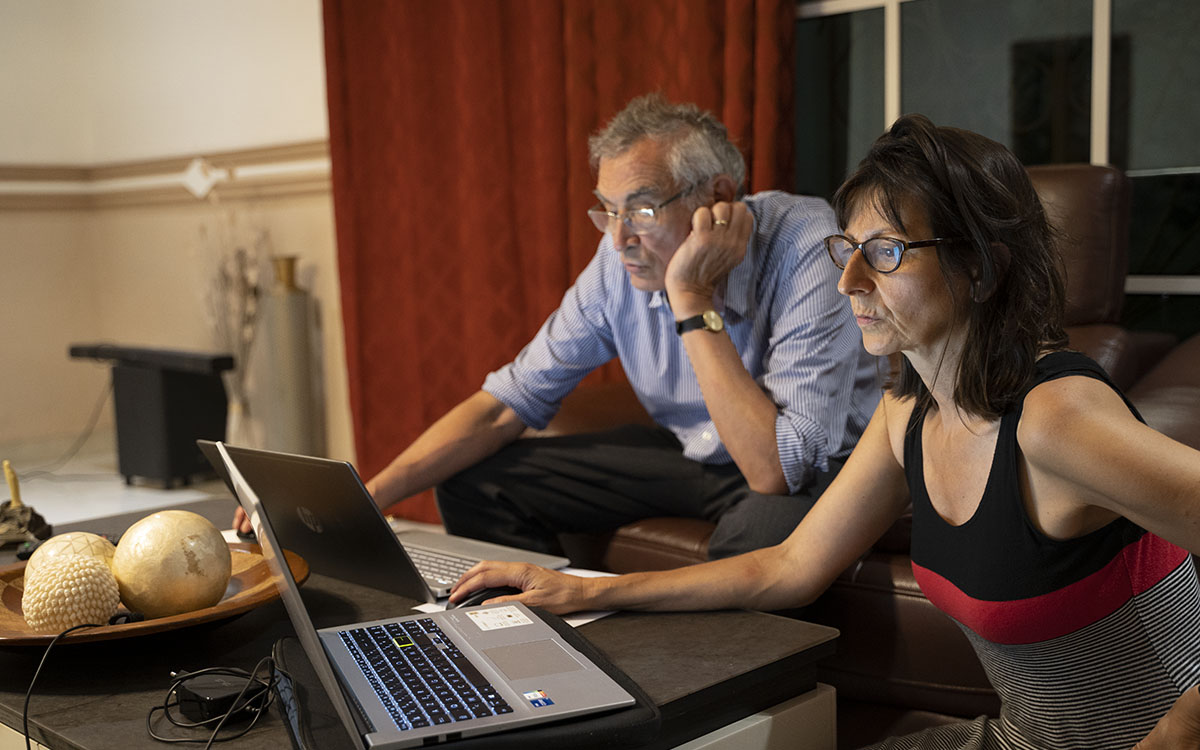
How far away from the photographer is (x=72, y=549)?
1.25 meters

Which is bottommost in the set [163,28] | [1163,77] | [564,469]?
[564,469]

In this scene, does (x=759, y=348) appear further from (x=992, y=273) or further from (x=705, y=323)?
(x=992, y=273)

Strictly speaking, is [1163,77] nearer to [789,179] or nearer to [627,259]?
[789,179]

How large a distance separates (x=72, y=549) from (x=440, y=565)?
18.7 inches

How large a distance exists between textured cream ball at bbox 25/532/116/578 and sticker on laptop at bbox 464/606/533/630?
1.39ft

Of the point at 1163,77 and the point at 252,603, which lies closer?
the point at 252,603

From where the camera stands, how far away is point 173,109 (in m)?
5.01

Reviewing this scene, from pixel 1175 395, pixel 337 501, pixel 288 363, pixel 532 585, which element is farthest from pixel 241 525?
pixel 288 363

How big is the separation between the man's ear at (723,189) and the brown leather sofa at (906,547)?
59 cm

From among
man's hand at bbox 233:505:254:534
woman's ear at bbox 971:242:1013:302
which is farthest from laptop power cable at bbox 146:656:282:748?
woman's ear at bbox 971:242:1013:302

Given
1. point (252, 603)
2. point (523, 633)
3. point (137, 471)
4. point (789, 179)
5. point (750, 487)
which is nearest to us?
point (523, 633)

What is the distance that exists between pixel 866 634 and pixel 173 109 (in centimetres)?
431

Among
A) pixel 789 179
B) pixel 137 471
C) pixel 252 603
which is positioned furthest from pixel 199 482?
pixel 252 603

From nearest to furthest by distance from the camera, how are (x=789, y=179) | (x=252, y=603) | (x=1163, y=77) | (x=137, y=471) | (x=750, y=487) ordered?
1. (x=252, y=603)
2. (x=750, y=487)
3. (x=1163, y=77)
4. (x=789, y=179)
5. (x=137, y=471)
